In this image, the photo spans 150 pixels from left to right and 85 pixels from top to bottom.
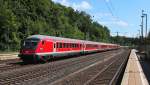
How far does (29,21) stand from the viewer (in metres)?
86.1

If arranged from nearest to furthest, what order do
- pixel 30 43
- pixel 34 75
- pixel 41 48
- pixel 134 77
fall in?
pixel 134 77, pixel 34 75, pixel 30 43, pixel 41 48

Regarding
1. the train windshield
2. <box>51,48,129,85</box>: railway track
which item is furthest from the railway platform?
the train windshield

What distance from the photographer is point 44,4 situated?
119250mm

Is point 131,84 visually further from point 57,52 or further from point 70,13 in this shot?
point 70,13

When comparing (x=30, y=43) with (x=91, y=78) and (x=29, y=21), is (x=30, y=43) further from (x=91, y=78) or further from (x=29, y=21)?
(x=29, y=21)

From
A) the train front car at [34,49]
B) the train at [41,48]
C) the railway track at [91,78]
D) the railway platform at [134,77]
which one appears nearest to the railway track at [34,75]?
the railway track at [91,78]

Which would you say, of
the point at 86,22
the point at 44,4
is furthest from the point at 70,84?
the point at 86,22

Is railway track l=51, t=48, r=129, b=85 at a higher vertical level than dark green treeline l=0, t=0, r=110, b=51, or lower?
lower

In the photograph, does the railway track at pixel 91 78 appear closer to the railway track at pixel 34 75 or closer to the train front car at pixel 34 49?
the railway track at pixel 34 75

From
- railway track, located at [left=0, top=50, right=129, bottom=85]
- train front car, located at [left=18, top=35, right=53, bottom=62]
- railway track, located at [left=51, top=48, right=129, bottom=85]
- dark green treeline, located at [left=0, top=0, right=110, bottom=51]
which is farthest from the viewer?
dark green treeline, located at [left=0, top=0, right=110, bottom=51]

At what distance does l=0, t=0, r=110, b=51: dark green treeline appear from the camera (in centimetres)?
7188

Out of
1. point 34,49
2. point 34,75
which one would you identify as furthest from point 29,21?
point 34,75

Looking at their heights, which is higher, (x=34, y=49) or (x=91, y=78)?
(x=34, y=49)

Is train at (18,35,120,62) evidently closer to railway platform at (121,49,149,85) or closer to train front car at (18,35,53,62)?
train front car at (18,35,53,62)
